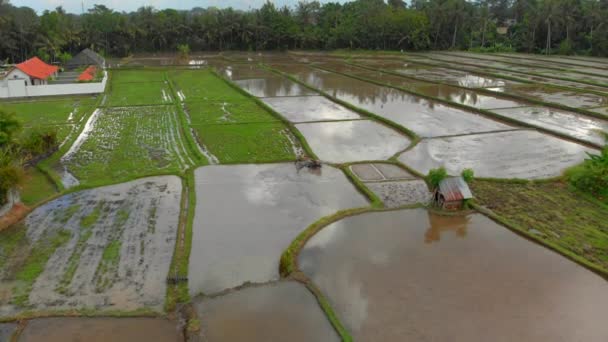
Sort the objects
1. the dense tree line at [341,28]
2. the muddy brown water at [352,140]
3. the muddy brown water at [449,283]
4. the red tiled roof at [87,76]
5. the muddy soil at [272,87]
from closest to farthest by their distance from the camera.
Result: the muddy brown water at [449,283], the muddy brown water at [352,140], the muddy soil at [272,87], the red tiled roof at [87,76], the dense tree line at [341,28]

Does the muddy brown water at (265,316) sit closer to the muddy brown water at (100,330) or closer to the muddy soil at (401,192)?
the muddy brown water at (100,330)

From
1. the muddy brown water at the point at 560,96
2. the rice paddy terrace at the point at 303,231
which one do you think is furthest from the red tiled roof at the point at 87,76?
the muddy brown water at the point at 560,96

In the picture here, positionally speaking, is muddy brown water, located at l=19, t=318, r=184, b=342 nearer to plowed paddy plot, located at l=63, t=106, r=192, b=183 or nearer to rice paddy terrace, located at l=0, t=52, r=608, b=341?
rice paddy terrace, located at l=0, t=52, r=608, b=341

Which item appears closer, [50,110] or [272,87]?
[50,110]

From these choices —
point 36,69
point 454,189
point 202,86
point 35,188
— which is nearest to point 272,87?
point 202,86

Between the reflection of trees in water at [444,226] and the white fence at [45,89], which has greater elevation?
the white fence at [45,89]

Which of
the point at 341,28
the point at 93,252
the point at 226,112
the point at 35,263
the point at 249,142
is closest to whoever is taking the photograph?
the point at 35,263

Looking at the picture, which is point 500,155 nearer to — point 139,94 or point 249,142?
point 249,142
